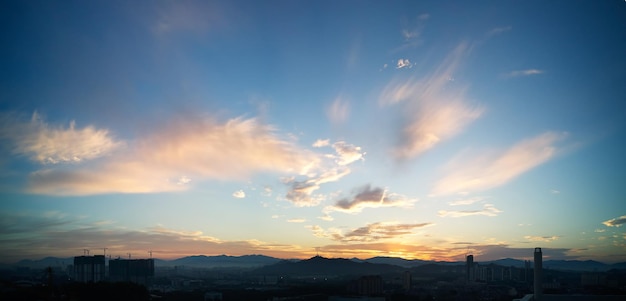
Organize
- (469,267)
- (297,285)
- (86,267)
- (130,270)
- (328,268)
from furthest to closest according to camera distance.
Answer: (328,268) → (469,267) → (297,285) → (130,270) → (86,267)

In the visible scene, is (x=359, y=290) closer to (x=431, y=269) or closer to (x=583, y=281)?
(x=583, y=281)

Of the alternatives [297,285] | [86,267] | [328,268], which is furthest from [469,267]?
[86,267]

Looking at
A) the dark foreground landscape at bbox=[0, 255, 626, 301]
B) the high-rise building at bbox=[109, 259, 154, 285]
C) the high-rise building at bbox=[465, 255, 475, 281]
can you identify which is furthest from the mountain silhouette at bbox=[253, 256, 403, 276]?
the high-rise building at bbox=[109, 259, 154, 285]

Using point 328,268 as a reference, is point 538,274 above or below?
above

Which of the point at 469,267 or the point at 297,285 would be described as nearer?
the point at 297,285

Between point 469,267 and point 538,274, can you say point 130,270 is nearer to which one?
point 538,274

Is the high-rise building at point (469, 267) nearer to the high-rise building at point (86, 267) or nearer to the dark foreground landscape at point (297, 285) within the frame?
the dark foreground landscape at point (297, 285)

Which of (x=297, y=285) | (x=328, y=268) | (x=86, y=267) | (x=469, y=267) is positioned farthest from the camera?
(x=328, y=268)

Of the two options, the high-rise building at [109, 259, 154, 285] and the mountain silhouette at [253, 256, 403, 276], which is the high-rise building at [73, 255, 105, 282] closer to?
the high-rise building at [109, 259, 154, 285]

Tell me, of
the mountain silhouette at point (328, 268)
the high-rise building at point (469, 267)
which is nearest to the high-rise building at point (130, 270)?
the high-rise building at point (469, 267)
